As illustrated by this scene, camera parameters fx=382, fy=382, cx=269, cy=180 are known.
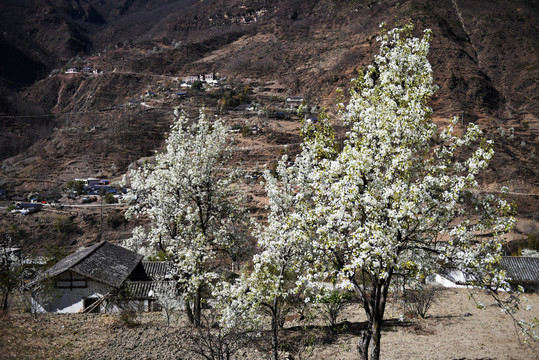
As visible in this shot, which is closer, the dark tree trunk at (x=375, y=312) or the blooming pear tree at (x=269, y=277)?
the dark tree trunk at (x=375, y=312)

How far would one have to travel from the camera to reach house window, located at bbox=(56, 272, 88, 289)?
23.9m

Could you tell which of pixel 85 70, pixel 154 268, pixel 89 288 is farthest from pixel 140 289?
pixel 85 70

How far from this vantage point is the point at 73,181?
70250mm

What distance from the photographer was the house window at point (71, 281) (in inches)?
942

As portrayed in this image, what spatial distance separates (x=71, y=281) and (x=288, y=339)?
16.3 meters

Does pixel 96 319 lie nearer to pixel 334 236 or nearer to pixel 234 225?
pixel 234 225

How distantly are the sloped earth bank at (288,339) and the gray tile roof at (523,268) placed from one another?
47.9 ft

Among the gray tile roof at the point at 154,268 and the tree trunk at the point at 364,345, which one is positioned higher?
the tree trunk at the point at 364,345

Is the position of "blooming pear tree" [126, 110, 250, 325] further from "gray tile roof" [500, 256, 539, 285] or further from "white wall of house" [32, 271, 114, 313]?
"gray tile roof" [500, 256, 539, 285]

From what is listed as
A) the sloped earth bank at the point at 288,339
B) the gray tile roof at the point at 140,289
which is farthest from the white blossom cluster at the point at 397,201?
the gray tile roof at the point at 140,289

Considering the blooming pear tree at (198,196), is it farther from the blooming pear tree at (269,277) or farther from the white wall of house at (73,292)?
the white wall of house at (73,292)

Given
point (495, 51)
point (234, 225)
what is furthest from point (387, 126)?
point (495, 51)

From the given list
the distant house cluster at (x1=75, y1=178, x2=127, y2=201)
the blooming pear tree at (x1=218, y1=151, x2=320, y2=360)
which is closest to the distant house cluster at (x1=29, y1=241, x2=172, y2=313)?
the blooming pear tree at (x1=218, y1=151, x2=320, y2=360)

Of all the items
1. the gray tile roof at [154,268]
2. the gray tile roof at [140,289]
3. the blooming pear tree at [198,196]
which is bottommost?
the gray tile roof at [154,268]
